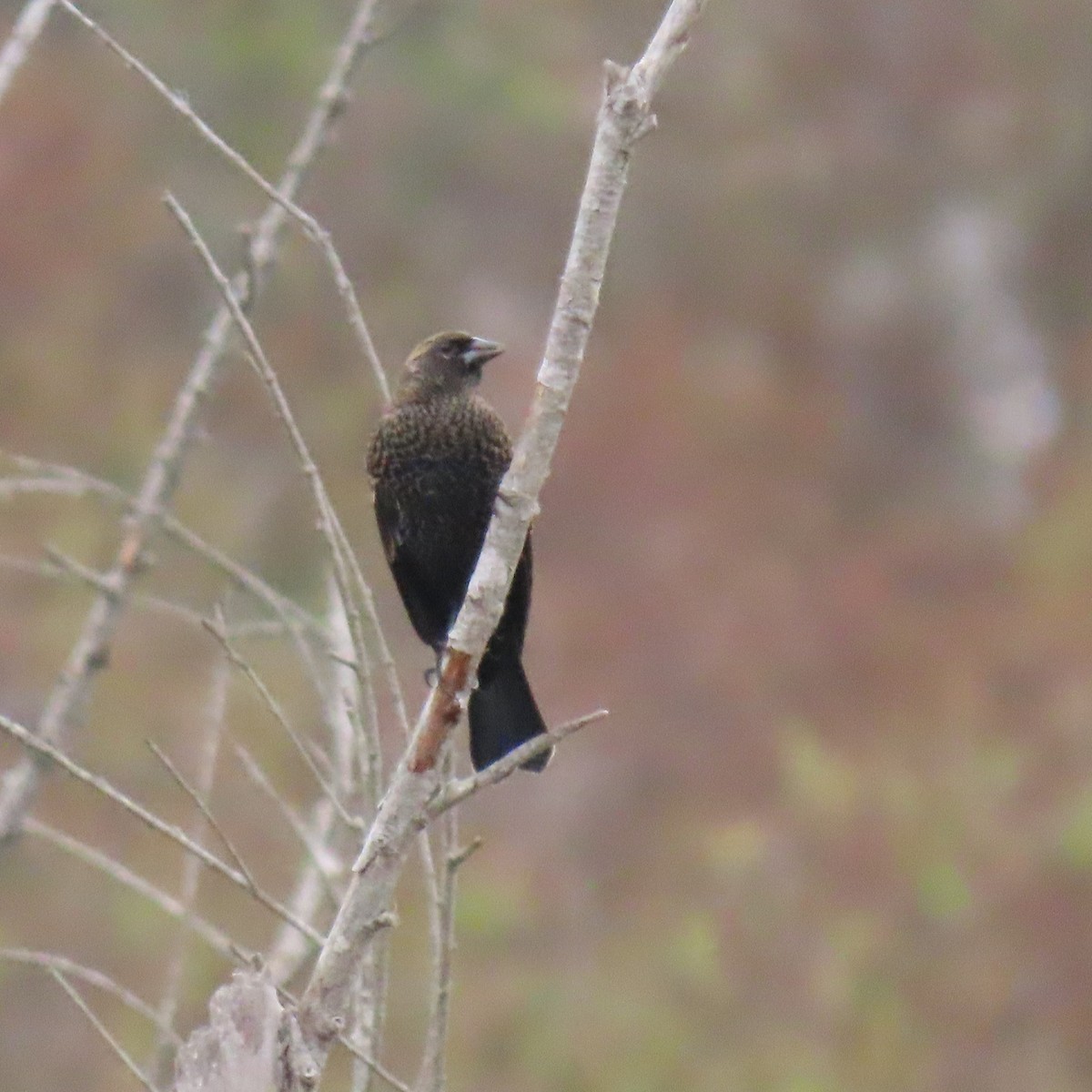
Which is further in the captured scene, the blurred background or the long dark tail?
the blurred background

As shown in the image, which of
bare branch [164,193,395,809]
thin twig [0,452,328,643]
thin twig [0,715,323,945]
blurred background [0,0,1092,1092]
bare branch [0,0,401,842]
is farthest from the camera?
blurred background [0,0,1092,1092]

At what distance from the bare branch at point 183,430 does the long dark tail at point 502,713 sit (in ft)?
2.25

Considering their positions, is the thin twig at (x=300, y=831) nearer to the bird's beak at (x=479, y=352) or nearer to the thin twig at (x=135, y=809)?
the thin twig at (x=135, y=809)

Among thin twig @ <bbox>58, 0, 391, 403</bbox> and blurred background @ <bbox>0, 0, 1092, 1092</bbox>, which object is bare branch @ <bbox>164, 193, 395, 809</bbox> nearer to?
thin twig @ <bbox>58, 0, 391, 403</bbox>

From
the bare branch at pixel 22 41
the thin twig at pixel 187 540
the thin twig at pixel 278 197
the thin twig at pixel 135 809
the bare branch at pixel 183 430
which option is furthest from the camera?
the bare branch at pixel 183 430

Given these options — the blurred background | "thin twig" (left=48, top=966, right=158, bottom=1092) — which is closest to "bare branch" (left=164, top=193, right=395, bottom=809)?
"thin twig" (left=48, top=966, right=158, bottom=1092)

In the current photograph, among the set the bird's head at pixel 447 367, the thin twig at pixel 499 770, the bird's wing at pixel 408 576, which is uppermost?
the bird's head at pixel 447 367

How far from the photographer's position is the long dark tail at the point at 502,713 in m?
3.66

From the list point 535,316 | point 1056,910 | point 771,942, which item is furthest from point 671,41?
point 535,316

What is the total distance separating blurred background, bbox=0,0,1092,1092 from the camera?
9.37 m

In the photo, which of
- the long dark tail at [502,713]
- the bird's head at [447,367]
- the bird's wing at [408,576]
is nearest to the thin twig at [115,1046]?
the long dark tail at [502,713]

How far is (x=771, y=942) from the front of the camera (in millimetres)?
9477

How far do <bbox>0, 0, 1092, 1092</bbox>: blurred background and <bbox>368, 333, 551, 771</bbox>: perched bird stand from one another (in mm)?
4618

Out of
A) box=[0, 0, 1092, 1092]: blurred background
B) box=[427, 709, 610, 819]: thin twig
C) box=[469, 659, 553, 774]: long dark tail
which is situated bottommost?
box=[427, 709, 610, 819]: thin twig
